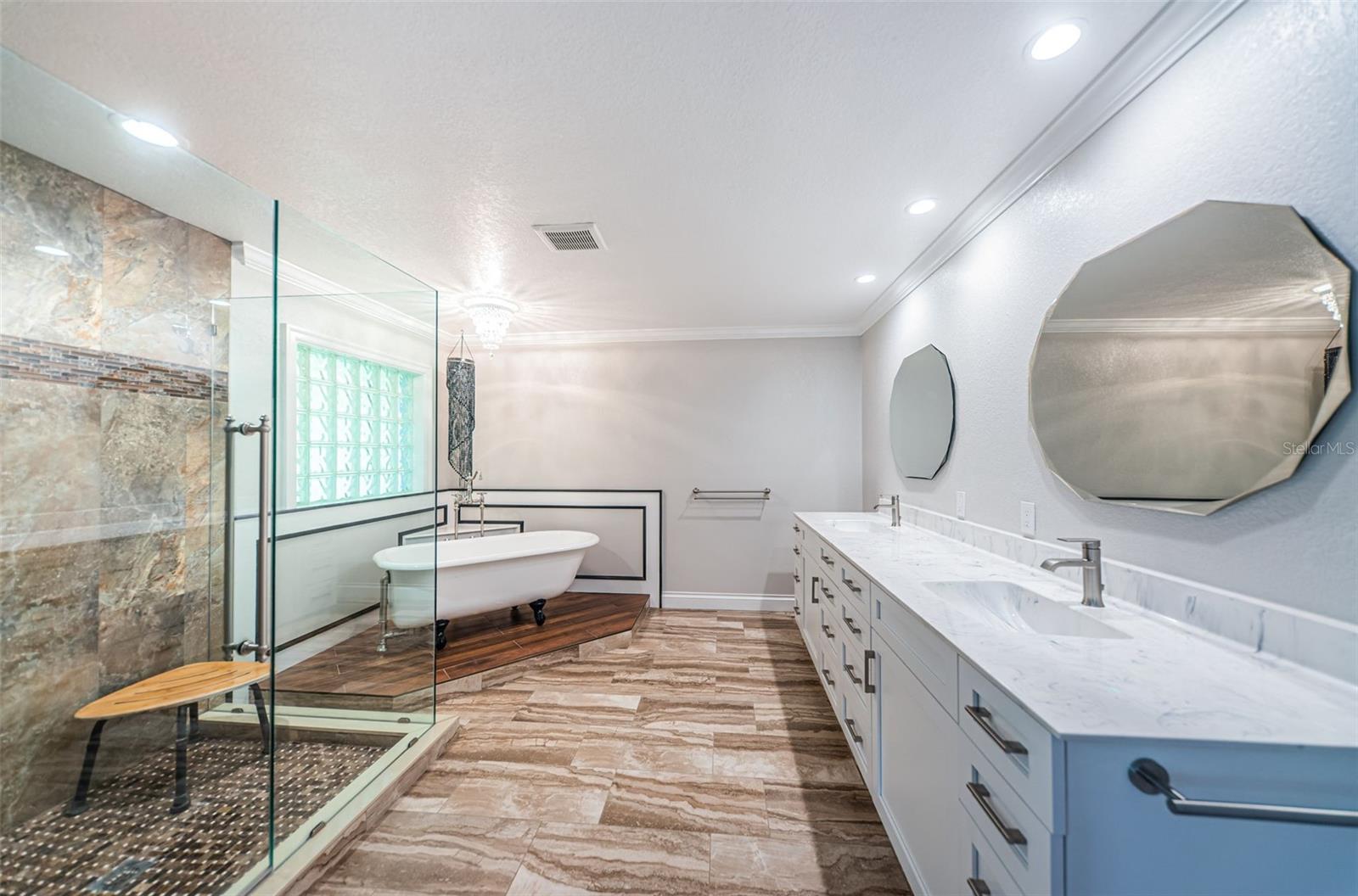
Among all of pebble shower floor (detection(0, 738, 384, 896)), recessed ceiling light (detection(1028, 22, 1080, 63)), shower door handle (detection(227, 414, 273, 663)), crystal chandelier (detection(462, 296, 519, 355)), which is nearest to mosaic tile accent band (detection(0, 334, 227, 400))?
shower door handle (detection(227, 414, 273, 663))

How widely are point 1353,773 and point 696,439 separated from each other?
3.80 m

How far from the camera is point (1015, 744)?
0.89 metres

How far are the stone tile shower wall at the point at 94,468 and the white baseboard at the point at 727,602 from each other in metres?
3.06

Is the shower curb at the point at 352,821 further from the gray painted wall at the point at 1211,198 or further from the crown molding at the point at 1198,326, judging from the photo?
the crown molding at the point at 1198,326

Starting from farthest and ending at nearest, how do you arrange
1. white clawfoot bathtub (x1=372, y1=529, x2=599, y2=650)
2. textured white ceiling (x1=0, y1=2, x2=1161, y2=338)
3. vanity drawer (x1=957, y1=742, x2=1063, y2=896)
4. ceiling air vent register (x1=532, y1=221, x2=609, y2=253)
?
ceiling air vent register (x1=532, y1=221, x2=609, y2=253) → white clawfoot bathtub (x1=372, y1=529, x2=599, y2=650) → textured white ceiling (x1=0, y1=2, x2=1161, y2=338) → vanity drawer (x1=957, y1=742, x2=1063, y2=896)

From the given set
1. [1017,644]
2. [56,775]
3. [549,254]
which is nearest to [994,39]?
[1017,644]

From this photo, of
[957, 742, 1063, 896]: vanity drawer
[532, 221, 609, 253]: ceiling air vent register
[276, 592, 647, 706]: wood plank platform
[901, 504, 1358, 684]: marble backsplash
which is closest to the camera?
[957, 742, 1063, 896]: vanity drawer

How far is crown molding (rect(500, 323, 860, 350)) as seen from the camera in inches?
167

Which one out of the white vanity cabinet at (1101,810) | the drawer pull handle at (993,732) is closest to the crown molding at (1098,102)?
the white vanity cabinet at (1101,810)

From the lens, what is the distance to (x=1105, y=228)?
4.87ft

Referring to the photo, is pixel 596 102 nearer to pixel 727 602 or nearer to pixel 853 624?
pixel 853 624

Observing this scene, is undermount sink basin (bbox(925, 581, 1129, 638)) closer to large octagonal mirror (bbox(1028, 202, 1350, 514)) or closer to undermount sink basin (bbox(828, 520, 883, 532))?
large octagonal mirror (bbox(1028, 202, 1350, 514))

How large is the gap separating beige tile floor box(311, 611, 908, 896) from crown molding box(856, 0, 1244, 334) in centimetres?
245

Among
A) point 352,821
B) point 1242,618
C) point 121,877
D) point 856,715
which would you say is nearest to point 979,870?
point 1242,618
